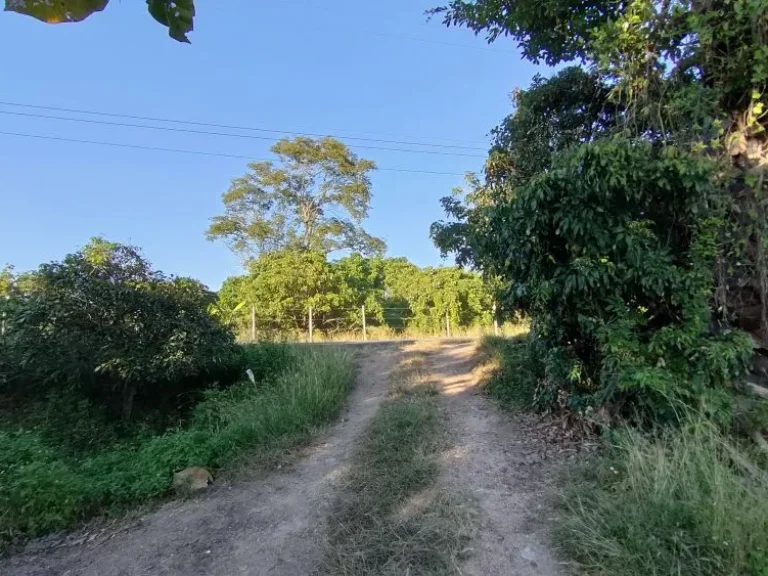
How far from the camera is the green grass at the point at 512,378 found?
6.50 metres

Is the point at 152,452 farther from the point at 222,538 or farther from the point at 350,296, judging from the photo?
the point at 350,296

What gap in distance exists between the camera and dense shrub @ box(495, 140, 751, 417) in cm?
406

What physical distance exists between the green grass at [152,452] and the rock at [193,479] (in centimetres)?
11

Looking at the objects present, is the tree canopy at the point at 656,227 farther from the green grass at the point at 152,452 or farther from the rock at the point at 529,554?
the green grass at the point at 152,452

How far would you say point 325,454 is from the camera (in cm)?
545

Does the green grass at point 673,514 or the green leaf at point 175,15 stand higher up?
the green leaf at point 175,15

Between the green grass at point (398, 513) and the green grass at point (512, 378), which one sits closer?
the green grass at point (398, 513)

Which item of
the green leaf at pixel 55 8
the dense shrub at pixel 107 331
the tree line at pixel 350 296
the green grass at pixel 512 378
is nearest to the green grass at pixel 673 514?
the green grass at pixel 512 378

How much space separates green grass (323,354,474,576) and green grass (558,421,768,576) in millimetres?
820

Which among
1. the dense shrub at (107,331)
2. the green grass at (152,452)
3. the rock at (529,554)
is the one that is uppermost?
the dense shrub at (107,331)

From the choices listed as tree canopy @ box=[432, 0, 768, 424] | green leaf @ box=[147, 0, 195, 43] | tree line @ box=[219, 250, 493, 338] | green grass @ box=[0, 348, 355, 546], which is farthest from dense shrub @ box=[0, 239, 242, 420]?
tree line @ box=[219, 250, 493, 338]


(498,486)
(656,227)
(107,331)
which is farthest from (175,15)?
(107,331)

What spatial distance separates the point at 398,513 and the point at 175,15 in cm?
365

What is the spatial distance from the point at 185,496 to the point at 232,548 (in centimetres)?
125
